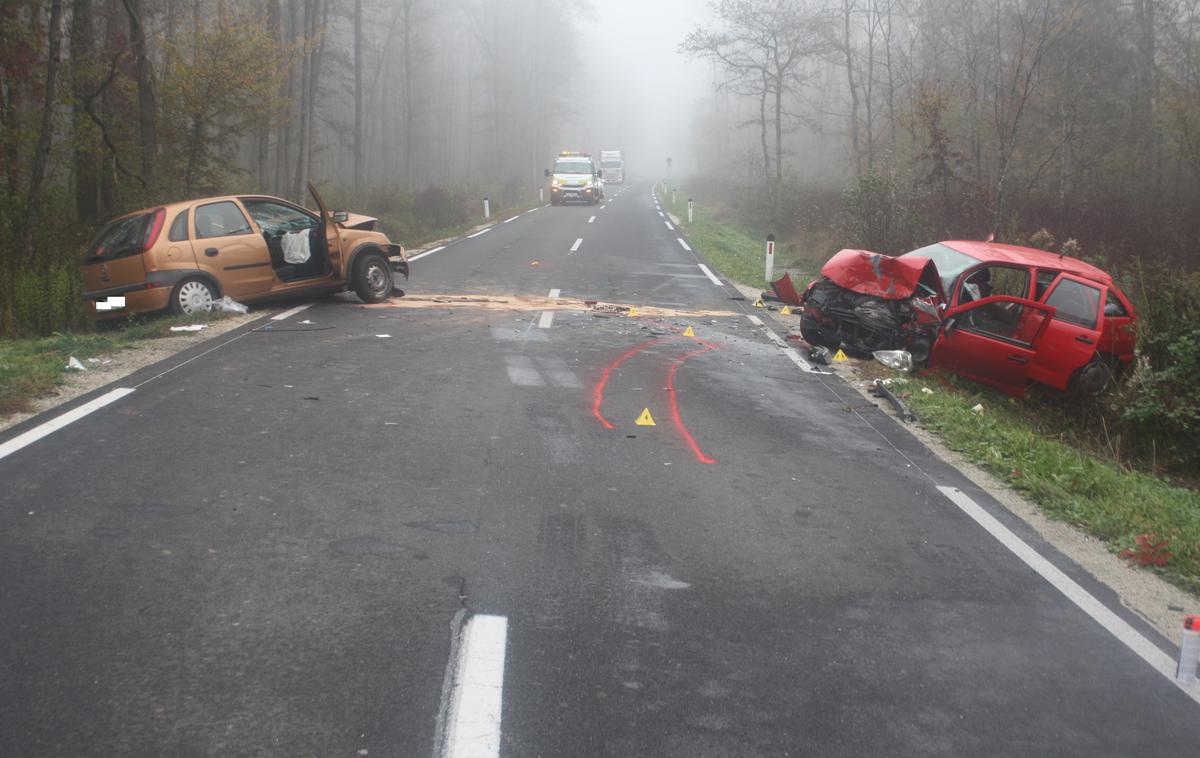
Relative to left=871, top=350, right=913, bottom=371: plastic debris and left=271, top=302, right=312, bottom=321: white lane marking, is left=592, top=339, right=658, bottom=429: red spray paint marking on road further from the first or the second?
left=271, top=302, right=312, bottom=321: white lane marking

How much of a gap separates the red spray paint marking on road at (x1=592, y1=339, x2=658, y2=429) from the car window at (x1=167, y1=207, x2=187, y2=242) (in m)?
5.54

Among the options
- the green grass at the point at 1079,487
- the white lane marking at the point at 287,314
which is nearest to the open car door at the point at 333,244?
the white lane marking at the point at 287,314

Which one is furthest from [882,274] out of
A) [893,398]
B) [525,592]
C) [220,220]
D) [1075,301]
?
[220,220]

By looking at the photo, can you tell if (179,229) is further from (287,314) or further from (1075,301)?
(1075,301)

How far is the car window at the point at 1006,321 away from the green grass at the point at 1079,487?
129cm

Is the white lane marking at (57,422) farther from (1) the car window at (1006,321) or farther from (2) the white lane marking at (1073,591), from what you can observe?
(1) the car window at (1006,321)

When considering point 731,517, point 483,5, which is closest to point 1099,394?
point 731,517

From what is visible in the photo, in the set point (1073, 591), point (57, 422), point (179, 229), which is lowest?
point (1073, 591)

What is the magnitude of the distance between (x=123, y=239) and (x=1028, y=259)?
10725mm

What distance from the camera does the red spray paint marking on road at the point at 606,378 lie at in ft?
25.2

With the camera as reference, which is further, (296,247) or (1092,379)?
(296,247)

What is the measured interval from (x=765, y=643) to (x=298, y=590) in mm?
Result: 2110

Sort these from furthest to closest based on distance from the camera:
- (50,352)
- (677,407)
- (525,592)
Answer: (50,352) → (677,407) → (525,592)

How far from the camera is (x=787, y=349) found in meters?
11.6
